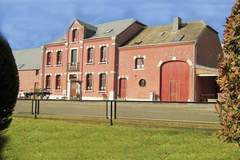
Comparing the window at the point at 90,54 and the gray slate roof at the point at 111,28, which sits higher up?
the gray slate roof at the point at 111,28

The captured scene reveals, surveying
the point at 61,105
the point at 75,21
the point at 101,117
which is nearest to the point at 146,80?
the point at 75,21

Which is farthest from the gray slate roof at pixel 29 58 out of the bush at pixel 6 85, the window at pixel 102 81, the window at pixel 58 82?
the bush at pixel 6 85

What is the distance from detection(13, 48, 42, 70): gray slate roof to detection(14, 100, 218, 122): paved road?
42052 mm

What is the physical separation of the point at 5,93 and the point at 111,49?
44917mm

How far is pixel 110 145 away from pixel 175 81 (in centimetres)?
3526

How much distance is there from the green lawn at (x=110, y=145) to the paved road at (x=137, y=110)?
51.7 inches

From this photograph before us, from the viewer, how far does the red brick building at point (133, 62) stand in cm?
4450

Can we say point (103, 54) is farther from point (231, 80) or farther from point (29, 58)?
point (231, 80)

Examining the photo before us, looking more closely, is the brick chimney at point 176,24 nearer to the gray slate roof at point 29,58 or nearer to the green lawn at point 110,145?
the gray slate roof at point 29,58

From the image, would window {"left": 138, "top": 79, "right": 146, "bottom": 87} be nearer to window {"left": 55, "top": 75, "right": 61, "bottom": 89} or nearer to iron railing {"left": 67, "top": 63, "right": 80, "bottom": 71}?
iron railing {"left": 67, "top": 63, "right": 80, "bottom": 71}

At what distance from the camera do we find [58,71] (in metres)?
56.3

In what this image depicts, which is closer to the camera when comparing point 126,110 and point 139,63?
point 126,110

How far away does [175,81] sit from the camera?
44.9 m

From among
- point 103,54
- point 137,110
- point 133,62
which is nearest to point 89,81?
point 103,54
